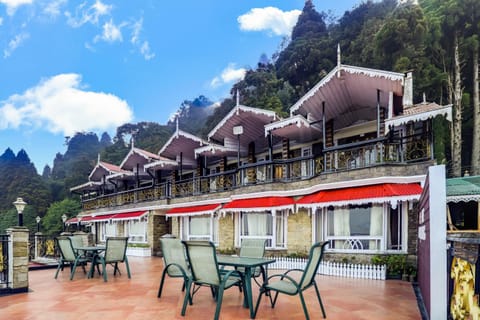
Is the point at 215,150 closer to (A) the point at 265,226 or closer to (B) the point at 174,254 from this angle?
(A) the point at 265,226

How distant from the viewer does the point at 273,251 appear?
1322cm

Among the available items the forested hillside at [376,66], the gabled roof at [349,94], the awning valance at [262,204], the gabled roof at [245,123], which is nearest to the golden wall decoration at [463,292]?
the gabled roof at [349,94]

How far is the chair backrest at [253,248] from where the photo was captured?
7.44 m

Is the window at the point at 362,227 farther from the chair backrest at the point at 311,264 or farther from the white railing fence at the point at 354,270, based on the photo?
the chair backrest at the point at 311,264

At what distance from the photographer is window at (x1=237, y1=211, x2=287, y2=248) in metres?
13.2

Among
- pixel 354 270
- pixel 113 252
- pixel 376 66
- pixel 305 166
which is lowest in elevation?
pixel 354 270

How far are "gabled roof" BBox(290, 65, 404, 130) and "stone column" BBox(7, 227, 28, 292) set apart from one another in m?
10.1

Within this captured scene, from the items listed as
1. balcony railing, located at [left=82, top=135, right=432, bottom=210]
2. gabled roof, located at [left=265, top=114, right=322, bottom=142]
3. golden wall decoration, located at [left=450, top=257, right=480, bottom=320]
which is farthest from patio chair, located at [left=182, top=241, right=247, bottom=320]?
gabled roof, located at [left=265, top=114, right=322, bottom=142]

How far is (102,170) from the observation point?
26.8 m

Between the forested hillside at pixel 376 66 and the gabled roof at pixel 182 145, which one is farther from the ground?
the forested hillside at pixel 376 66

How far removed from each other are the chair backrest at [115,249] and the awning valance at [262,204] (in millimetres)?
5247

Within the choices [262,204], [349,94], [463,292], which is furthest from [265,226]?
[463,292]

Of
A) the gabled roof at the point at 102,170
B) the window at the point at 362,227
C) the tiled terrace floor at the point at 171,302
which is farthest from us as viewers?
the gabled roof at the point at 102,170

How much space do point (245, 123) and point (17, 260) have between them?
10.8 meters
